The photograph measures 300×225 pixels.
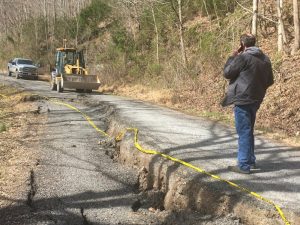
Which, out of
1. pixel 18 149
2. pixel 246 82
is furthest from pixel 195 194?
pixel 18 149

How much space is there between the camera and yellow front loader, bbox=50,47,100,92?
2297 cm

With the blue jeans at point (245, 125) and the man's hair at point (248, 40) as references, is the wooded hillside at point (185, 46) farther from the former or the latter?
the man's hair at point (248, 40)

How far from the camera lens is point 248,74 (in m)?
6.45

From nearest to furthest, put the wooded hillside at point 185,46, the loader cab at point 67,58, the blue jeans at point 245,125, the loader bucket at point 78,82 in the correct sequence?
the blue jeans at point 245,125
the wooded hillside at point 185,46
the loader bucket at point 78,82
the loader cab at point 67,58

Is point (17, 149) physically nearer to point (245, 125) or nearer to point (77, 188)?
Answer: point (77, 188)

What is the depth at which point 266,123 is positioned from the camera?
13430mm

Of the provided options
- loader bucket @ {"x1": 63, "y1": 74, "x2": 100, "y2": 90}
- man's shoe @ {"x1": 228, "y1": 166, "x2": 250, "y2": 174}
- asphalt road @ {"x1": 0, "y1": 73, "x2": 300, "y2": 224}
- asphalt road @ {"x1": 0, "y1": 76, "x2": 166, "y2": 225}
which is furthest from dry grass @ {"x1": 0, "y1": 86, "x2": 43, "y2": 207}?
loader bucket @ {"x1": 63, "y1": 74, "x2": 100, "y2": 90}

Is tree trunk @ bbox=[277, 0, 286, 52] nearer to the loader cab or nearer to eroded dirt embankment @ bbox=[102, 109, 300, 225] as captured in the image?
eroded dirt embankment @ bbox=[102, 109, 300, 225]

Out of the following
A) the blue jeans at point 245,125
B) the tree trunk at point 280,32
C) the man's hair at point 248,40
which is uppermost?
the tree trunk at point 280,32

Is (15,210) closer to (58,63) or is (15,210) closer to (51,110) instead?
(51,110)

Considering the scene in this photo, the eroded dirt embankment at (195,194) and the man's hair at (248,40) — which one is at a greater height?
the man's hair at (248,40)

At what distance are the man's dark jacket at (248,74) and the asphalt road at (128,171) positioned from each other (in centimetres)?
125

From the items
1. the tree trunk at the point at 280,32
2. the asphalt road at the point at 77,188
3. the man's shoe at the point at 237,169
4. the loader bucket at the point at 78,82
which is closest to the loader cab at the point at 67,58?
the loader bucket at the point at 78,82

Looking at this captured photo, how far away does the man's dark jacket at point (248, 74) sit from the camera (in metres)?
6.43
